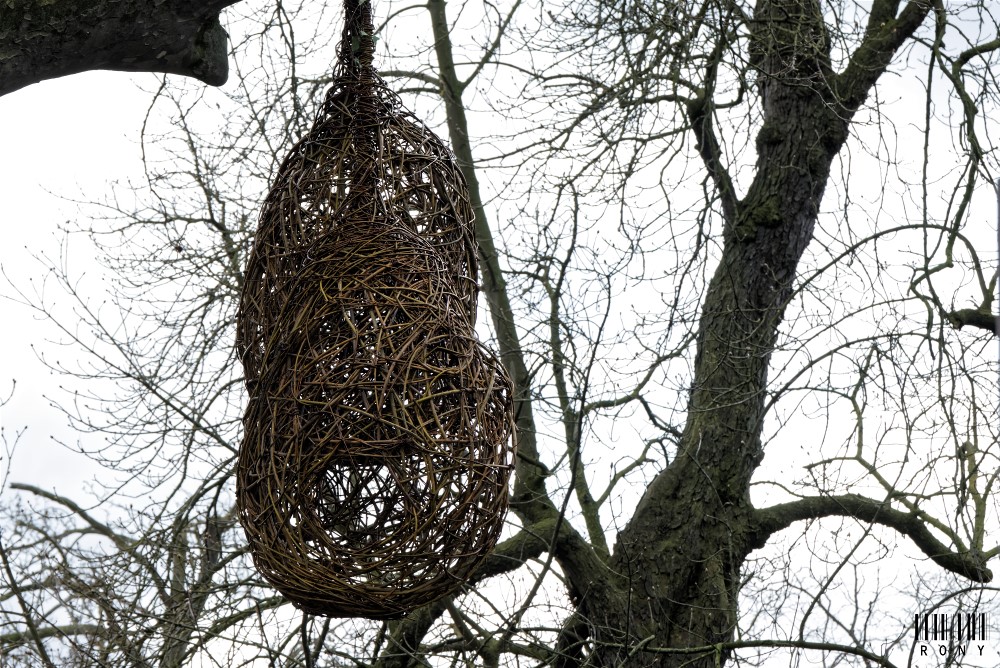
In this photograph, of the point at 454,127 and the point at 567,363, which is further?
the point at 454,127

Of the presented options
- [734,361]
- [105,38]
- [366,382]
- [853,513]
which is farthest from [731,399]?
[105,38]

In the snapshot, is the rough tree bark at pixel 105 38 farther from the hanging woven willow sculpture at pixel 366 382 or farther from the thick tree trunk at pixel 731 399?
the thick tree trunk at pixel 731 399

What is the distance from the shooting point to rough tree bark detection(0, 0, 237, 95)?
2029mm

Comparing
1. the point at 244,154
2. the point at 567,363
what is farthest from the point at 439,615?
the point at 244,154

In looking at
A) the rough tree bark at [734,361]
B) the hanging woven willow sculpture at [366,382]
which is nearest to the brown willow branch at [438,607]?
the rough tree bark at [734,361]

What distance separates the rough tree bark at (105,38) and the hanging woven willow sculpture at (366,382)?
0.33 m

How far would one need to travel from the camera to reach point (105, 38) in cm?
214

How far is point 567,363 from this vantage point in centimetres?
349

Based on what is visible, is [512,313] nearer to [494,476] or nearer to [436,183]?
[436,183]

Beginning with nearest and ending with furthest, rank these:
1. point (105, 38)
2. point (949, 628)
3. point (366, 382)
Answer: point (366, 382) < point (105, 38) < point (949, 628)

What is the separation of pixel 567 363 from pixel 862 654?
1252mm

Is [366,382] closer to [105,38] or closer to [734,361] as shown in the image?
[105,38]

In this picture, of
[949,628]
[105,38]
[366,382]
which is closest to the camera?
[366,382]

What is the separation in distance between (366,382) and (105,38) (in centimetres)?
87
